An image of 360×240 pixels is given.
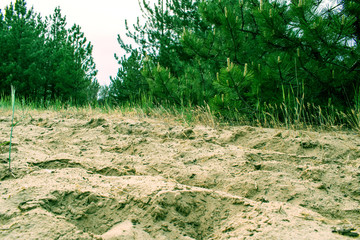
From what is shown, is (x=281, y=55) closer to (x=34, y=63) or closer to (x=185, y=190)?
(x=185, y=190)

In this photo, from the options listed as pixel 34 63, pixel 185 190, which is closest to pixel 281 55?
pixel 185 190

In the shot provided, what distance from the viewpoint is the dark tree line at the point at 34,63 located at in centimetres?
1169

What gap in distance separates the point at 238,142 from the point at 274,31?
1730mm

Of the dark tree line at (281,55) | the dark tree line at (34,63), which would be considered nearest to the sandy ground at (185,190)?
the dark tree line at (281,55)

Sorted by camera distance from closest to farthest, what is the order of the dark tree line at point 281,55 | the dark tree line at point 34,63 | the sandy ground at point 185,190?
the sandy ground at point 185,190 < the dark tree line at point 281,55 < the dark tree line at point 34,63

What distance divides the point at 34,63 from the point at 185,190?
1255 centimetres

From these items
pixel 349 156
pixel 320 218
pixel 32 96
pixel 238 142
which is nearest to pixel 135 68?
pixel 32 96

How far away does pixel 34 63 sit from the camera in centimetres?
1163

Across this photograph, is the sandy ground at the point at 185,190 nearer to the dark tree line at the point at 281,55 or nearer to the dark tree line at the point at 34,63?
the dark tree line at the point at 281,55

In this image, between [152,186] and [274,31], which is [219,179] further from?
[274,31]

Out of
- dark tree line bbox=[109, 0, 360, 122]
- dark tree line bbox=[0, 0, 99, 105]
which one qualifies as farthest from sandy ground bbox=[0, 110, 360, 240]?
dark tree line bbox=[0, 0, 99, 105]

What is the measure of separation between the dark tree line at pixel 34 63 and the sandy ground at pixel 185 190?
1005 centimetres

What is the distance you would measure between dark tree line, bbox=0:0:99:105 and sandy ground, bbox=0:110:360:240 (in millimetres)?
10052

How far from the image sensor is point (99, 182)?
1.42 m
